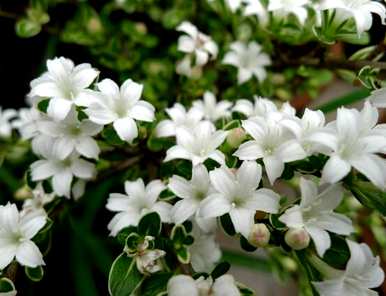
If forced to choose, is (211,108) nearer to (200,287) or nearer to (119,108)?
(119,108)

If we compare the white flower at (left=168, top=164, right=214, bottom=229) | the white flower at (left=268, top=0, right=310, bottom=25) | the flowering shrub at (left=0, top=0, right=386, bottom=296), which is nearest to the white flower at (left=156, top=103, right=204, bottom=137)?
the flowering shrub at (left=0, top=0, right=386, bottom=296)

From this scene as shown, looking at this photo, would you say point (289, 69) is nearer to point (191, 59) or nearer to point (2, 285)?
point (191, 59)

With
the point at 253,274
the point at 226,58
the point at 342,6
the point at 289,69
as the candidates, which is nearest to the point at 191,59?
the point at 226,58

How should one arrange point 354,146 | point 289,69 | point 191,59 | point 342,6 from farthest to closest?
point 289,69, point 191,59, point 342,6, point 354,146

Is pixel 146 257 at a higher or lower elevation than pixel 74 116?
lower

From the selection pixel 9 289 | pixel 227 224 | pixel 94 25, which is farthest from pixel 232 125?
pixel 94 25

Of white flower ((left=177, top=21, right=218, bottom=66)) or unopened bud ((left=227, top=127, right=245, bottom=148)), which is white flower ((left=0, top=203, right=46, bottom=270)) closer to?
unopened bud ((left=227, top=127, right=245, bottom=148))

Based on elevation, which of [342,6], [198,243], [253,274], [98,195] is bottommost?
[253,274]
